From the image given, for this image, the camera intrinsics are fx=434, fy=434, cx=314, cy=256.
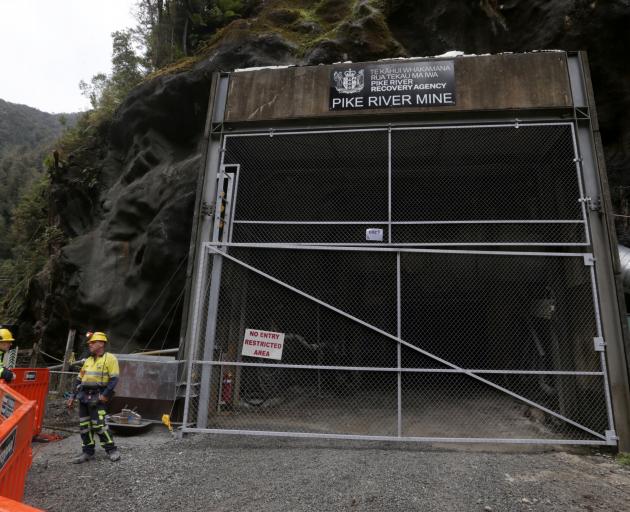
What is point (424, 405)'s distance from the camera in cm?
1062

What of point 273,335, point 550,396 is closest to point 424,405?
point 550,396

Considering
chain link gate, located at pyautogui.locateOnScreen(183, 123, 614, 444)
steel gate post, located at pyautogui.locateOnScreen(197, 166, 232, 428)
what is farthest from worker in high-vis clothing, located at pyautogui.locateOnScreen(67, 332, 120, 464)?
steel gate post, located at pyautogui.locateOnScreen(197, 166, 232, 428)

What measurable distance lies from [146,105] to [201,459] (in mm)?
11894

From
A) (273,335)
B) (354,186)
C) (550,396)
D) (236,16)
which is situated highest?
(236,16)

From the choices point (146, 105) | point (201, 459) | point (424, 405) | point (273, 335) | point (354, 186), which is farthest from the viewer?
point (146, 105)

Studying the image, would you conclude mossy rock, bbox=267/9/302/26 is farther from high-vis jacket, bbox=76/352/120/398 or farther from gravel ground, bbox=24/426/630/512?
gravel ground, bbox=24/426/630/512

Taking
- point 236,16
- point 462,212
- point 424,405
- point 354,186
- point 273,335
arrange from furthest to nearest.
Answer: point 236,16
point 462,212
point 354,186
point 424,405
point 273,335

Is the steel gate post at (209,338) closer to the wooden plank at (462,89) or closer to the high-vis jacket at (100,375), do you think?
the high-vis jacket at (100,375)

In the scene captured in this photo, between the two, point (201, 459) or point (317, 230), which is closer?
point (201, 459)

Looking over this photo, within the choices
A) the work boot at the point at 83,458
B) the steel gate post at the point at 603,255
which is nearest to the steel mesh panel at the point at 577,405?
the steel gate post at the point at 603,255

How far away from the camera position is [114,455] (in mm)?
5777

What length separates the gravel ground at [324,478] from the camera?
444cm

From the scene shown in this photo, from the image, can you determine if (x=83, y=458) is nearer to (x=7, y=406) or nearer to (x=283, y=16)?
(x=7, y=406)

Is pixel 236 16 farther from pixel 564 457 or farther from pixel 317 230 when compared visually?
pixel 564 457
